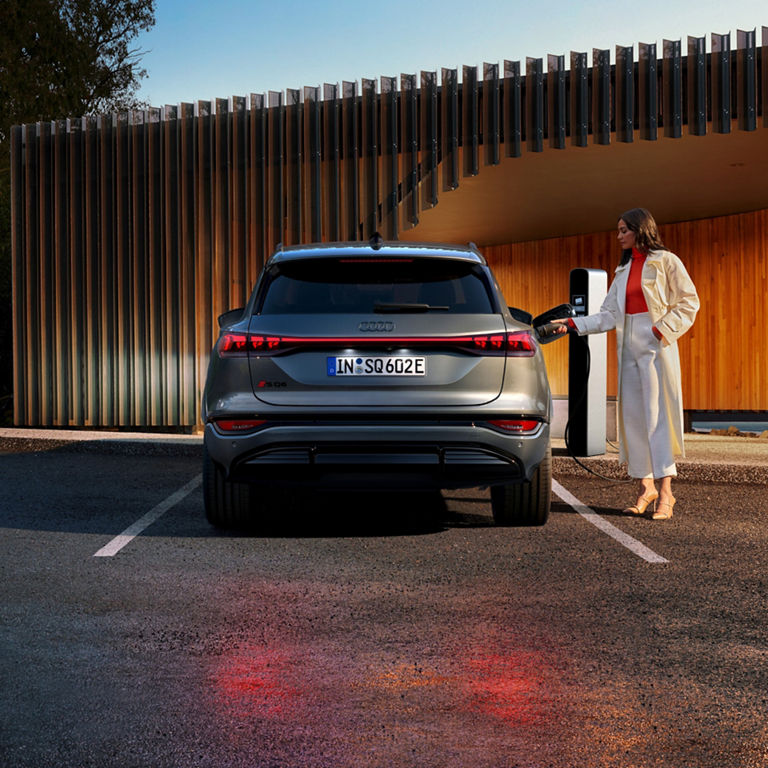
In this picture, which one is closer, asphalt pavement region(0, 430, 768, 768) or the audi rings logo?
asphalt pavement region(0, 430, 768, 768)

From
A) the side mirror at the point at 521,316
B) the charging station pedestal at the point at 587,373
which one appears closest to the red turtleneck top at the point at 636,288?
the side mirror at the point at 521,316

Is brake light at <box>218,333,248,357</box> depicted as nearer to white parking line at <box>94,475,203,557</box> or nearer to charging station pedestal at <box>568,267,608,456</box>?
white parking line at <box>94,475,203,557</box>

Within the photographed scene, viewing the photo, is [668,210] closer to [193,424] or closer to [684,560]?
[193,424]

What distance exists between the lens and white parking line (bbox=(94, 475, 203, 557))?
654 centimetres

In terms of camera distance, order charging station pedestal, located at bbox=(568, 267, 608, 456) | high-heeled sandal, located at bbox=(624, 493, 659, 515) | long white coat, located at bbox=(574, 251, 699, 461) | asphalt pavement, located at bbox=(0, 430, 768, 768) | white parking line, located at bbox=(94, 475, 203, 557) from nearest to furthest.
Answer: asphalt pavement, located at bbox=(0, 430, 768, 768)
white parking line, located at bbox=(94, 475, 203, 557)
long white coat, located at bbox=(574, 251, 699, 461)
high-heeled sandal, located at bbox=(624, 493, 659, 515)
charging station pedestal, located at bbox=(568, 267, 608, 456)

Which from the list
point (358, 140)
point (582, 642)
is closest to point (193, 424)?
point (358, 140)

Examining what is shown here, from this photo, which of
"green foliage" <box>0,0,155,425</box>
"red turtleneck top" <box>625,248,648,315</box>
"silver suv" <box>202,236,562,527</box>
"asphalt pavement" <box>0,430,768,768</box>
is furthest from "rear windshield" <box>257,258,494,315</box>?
"green foliage" <box>0,0,155,425</box>

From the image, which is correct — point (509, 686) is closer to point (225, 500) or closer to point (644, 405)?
point (225, 500)

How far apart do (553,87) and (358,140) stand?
2.58 m

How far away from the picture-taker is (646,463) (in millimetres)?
7883

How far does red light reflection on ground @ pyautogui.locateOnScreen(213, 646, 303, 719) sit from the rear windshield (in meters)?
2.50

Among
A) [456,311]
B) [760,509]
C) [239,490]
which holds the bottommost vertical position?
[760,509]

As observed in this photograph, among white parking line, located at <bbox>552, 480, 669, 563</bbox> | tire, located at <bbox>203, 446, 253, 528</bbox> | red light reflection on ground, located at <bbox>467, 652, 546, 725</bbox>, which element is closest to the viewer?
red light reflection on ground, located at <bbox>467, 652, 546, 725</bbox>

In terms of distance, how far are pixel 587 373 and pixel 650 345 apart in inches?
154
